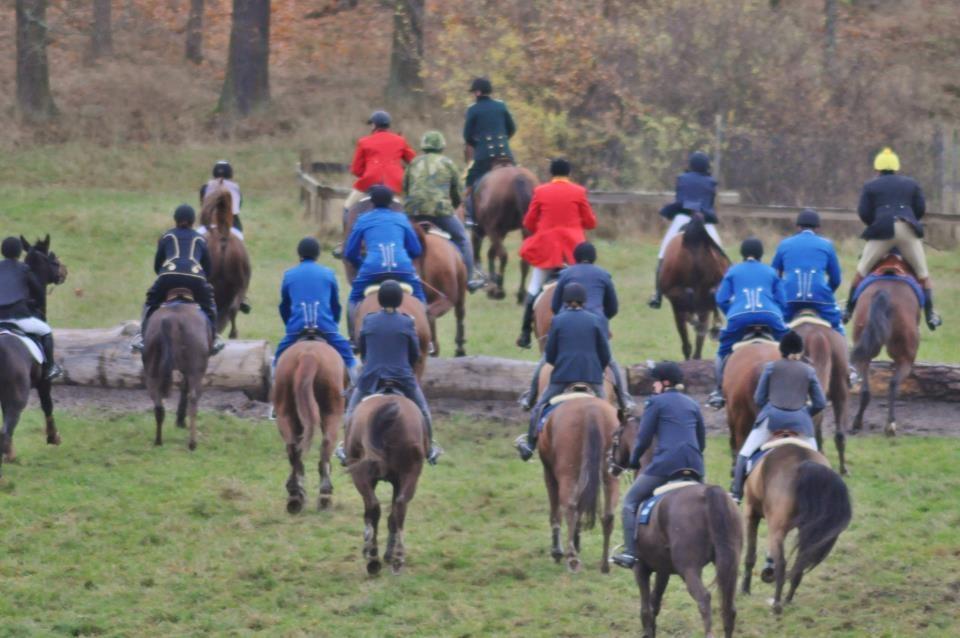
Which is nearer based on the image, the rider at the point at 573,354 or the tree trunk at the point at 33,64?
the rider at the point at 573,354

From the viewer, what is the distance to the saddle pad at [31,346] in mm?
16859

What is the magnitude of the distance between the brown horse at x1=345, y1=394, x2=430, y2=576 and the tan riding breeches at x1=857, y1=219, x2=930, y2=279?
281 inches

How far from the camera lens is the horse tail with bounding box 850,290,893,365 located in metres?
18.4

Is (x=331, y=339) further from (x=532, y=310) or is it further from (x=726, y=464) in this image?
(x=726, y=464)

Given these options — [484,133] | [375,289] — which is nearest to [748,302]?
[375,289]

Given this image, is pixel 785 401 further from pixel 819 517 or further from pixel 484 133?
pixel 484 133

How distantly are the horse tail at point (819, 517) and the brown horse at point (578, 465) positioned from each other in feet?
6.12

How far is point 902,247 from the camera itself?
19.0m

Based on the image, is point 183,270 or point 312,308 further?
point 183,270

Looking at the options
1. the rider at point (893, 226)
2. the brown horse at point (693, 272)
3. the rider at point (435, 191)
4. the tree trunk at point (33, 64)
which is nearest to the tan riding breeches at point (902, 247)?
the rider at point (893, 226)

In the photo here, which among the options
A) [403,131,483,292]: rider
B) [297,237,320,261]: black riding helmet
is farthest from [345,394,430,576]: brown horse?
[403,131,483,292]: rider

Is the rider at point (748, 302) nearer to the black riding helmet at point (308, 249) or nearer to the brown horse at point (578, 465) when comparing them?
the brown horse at point (578, 465)

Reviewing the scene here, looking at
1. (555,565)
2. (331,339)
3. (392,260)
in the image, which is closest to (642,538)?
(555,565)

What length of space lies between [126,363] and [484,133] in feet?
22.0
